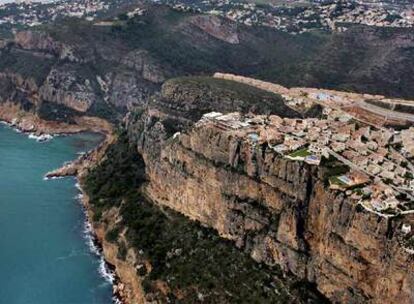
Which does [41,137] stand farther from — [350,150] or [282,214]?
[350,150]

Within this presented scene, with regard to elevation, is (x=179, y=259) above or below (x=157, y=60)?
above

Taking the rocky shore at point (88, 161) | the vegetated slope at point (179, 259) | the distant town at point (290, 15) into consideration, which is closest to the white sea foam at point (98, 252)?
the rocky shore at point (88, 161)

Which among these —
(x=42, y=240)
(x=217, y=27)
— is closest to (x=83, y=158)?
(x=42, y=240)

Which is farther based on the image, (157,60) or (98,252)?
(157,60)

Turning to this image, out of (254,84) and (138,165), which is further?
(254,84)

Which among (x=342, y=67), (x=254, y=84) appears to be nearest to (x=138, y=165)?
(x=254, y=84)

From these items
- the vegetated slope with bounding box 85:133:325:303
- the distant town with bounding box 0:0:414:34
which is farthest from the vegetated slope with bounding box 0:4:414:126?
the vegetated slope with bounding box 85:133:325:303

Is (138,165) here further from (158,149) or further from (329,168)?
(329,168)
